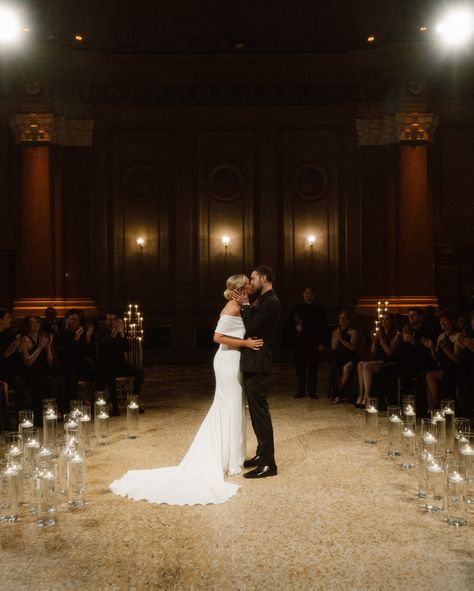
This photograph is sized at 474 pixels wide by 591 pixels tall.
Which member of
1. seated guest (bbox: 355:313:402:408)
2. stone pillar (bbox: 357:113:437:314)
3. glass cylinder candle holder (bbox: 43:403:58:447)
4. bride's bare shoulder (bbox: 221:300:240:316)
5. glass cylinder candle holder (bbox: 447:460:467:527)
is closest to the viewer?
glass cylinder candle holder (bbox: 447:460:467:527)

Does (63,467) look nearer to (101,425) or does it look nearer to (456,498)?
(101,425)

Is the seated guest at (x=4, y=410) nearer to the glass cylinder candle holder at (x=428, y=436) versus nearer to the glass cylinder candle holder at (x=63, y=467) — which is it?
the glass cylinder candle holder at (x=63, y=467)

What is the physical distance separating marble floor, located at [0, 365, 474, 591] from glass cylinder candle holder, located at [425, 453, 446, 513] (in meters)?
0.10

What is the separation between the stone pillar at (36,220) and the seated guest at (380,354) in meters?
7.31

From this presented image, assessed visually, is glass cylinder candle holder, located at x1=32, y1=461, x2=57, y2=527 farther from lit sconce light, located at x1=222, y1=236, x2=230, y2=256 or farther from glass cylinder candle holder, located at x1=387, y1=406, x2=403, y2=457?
lit sconce light, located at x1=222, y1=236, x2=230, y2=256

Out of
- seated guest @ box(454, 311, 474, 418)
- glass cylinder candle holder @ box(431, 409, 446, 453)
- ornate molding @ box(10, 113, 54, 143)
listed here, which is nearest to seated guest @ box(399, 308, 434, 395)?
seated guest @ box(454, 311, 474, 418)

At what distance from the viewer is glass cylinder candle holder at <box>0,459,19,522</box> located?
4.46 metres

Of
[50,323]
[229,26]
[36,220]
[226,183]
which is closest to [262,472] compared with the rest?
[50,323]

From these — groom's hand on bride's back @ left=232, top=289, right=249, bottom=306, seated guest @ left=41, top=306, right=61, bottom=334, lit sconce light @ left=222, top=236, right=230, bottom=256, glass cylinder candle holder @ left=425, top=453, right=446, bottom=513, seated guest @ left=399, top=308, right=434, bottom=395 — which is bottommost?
glass cylinder candle holder @ left=425, top=453, right=446, bottom=513

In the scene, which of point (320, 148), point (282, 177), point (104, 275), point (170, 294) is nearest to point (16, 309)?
point (104, 275)

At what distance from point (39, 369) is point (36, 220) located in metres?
6.57

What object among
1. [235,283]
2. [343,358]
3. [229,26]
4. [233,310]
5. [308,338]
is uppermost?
[229,26]

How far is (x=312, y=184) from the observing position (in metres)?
15.4

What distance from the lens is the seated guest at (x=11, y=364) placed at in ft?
26.2
